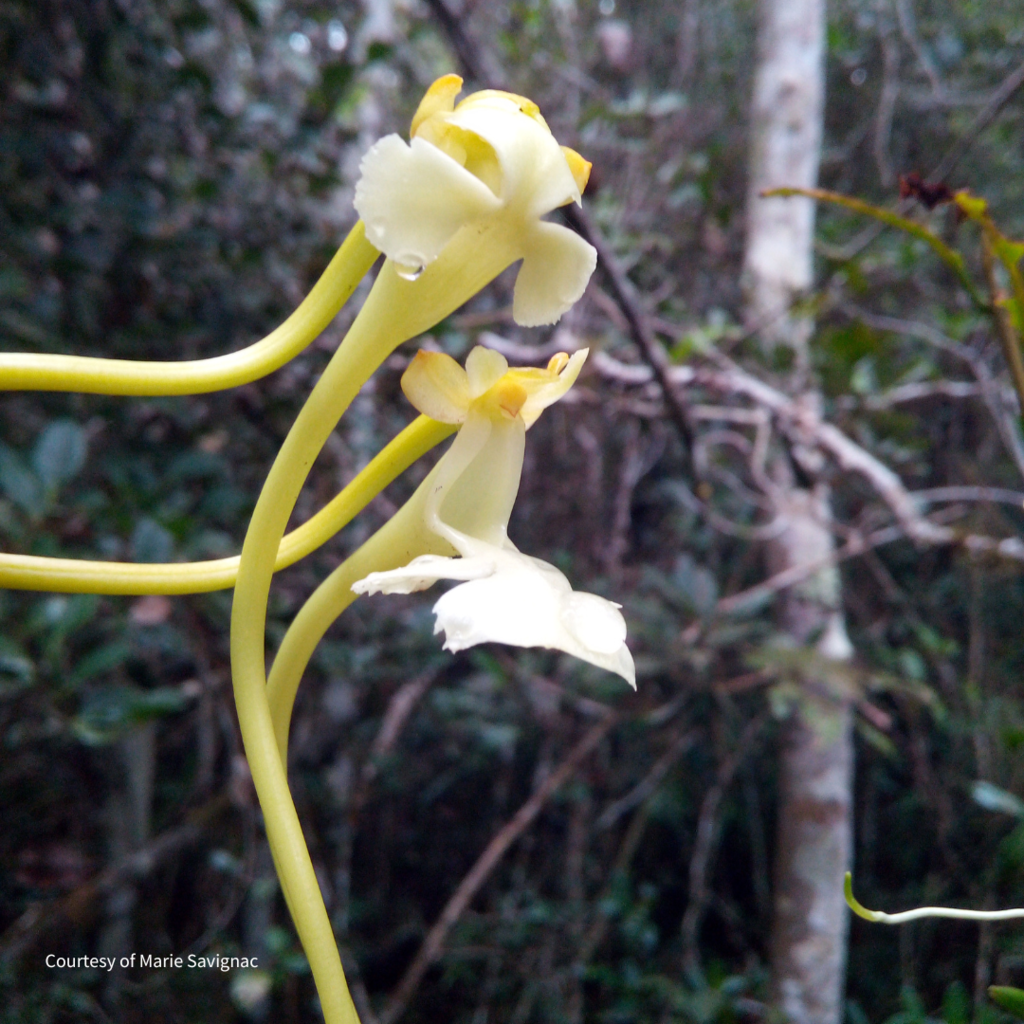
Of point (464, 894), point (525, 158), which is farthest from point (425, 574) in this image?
point (464, 894)

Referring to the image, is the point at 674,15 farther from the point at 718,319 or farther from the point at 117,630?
the point at 117,630

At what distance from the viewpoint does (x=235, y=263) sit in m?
1.12

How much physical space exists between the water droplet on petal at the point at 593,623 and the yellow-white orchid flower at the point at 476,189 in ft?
0.38

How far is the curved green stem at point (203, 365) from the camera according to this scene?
26 cm

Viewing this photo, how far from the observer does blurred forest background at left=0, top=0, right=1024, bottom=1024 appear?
3.22ft

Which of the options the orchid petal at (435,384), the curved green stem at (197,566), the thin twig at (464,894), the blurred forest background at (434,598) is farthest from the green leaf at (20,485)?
the thin twig at (464,894)

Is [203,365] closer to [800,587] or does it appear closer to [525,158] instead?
[525,158]

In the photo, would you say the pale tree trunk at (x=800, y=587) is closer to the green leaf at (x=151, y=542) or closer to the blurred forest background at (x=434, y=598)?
the blurred forest background at (x=434, y=598)

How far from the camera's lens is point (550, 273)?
29 cm

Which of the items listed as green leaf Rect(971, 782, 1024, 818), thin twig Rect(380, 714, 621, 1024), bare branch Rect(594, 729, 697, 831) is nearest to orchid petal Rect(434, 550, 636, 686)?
green leaf Rect(971, 782, 1024, 818)

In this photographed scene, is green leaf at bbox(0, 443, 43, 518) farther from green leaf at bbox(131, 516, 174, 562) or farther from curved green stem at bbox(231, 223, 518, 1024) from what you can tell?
curved green stem at bbox(231, 223, 518, 1024)

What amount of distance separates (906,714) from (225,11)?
75.1 inches

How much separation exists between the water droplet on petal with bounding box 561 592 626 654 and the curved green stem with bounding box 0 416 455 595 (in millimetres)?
94

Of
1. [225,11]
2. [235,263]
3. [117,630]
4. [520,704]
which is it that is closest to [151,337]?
[235,263]
